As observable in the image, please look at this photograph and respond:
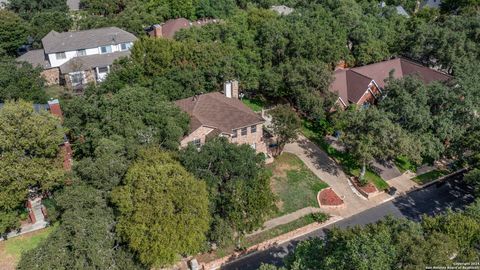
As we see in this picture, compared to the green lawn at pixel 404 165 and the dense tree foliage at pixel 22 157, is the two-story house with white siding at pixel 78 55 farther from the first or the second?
the green lawn at pixel 404 165

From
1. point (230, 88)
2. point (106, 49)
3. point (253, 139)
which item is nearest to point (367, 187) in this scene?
point (253, 139)

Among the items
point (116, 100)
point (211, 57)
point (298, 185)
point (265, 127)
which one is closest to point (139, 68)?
point (211, 57)

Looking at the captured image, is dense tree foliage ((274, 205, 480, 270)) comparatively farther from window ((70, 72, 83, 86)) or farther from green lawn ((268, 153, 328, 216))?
window ((70, 72, 83, 86))

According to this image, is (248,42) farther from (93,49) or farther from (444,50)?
(444,50)

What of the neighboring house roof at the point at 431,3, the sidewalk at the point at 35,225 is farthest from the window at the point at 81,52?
the neighboring house roof at the point at 431,3

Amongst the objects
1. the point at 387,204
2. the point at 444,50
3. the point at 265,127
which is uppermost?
the point at 444,50

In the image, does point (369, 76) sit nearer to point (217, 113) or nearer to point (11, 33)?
point (217, 113)

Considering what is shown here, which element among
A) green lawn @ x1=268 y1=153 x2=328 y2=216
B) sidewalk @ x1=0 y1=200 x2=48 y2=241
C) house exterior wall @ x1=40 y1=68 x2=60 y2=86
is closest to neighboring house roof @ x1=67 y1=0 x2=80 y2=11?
house exterior wall @ x1=40 y1=68 x2=60 y2=86
